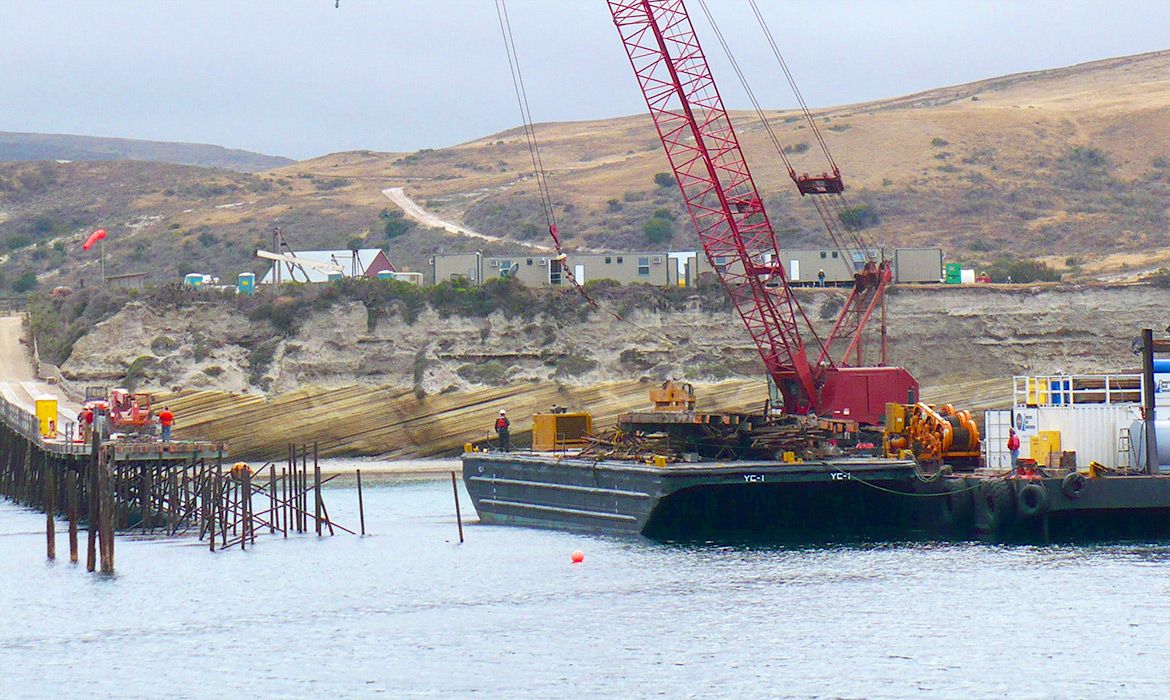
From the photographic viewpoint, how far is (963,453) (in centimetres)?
4503

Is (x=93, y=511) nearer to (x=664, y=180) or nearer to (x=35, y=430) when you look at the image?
(x=35, y=430)

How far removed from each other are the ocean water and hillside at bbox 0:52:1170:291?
252 ft

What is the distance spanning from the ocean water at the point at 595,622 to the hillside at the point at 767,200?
252 ft

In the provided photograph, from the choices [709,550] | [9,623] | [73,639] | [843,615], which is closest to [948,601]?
[843,615]

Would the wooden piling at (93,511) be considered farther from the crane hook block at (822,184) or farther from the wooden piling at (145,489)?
the crane hook block at (822,184)

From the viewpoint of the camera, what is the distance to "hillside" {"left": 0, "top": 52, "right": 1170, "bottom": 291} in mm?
132375

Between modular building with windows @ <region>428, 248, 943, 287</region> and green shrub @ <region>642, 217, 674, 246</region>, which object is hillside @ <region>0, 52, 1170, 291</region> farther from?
modular building with windows @ <region>428, 248, 943, 287</region>

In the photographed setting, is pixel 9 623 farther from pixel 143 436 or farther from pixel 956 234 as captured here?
pixel 956 234

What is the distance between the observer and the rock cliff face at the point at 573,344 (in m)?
83.2

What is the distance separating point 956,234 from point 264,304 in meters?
67.8

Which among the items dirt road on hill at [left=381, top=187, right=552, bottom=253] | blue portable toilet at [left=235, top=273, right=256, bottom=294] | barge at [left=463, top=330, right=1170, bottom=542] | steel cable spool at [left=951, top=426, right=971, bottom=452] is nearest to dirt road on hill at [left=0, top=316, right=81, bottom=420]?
blue portable toilet at [left=235, top=273, right=256, bottom=294]

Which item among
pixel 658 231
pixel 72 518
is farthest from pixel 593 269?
pixel 72 518

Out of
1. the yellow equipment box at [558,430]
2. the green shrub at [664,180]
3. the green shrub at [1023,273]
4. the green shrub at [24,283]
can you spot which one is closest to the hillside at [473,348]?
the green shrub at [1023,273]

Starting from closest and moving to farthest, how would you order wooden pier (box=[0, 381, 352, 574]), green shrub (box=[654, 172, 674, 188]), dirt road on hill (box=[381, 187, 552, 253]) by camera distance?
wooden pier (box=[0, 381, 352, 574])
dirt road on hill (box=[381, 187, 552, 253])
green shrub (box=[654, 172, 674, 188])
